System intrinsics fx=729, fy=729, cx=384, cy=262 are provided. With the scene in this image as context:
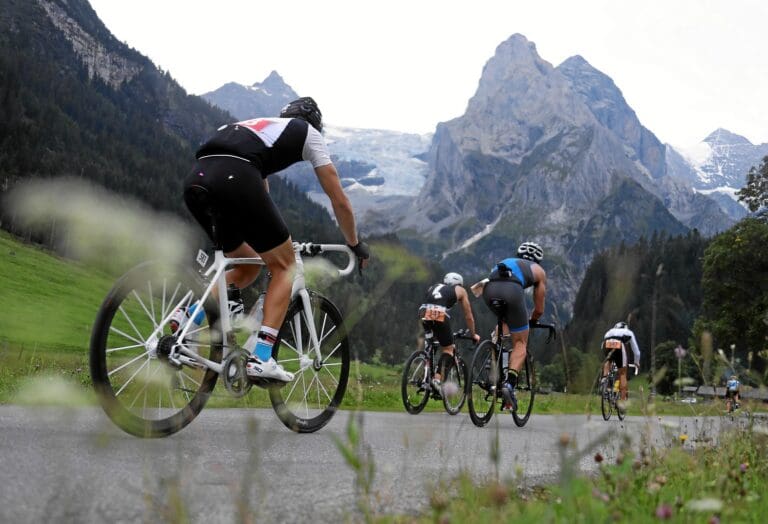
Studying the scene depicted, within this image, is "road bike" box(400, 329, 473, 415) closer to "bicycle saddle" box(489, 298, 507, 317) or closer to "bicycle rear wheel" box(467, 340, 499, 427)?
"bicycle rear wheel" box(467, 340, 499, 427)

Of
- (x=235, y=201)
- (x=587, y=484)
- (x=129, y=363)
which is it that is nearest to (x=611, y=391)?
(x=235, y=201)

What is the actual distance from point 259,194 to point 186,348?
1139 millimetres

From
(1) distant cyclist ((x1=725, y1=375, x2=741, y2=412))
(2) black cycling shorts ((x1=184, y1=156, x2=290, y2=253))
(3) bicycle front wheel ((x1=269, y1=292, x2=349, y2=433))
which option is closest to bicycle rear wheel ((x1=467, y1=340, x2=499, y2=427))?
(1) distant cyclist ((x1=725, y1=375, x2=741, y2=412))

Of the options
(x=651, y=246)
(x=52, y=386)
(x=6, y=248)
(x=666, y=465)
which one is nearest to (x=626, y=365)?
(x=666, y=465)

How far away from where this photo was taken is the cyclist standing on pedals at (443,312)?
466 inches

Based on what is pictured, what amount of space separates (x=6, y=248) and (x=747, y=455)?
106931 millimetres

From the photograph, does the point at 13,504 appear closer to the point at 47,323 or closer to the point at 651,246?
the point at 47,323

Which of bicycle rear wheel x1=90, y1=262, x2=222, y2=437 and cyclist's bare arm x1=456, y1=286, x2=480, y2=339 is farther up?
cyclist's bare arm x1=456, y1=286, x2=480, y2=339

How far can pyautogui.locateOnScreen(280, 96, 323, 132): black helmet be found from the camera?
5574 mm

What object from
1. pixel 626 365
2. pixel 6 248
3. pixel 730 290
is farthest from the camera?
Result: pixel 6 248

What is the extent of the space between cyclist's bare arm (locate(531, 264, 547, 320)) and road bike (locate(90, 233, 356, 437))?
4397 mm

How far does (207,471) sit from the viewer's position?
11.8ft

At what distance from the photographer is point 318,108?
18.9ft

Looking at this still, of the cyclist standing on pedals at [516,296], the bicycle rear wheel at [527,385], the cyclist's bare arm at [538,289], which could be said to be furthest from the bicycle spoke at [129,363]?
the bicycle rear wheel at [527,385]
